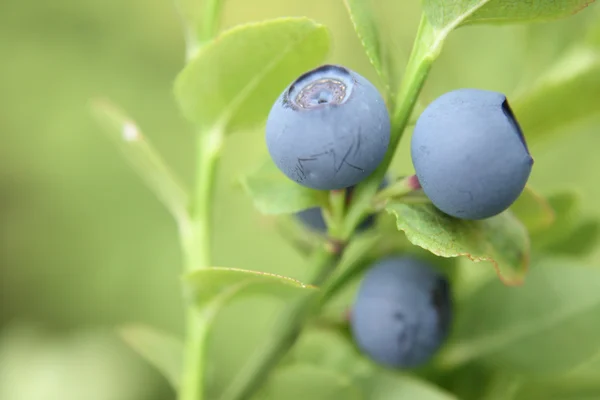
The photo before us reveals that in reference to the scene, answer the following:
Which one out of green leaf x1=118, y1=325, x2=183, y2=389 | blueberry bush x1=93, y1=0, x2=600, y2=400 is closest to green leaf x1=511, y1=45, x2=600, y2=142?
blueberry bush x1=93, y1=0, x2=600, y2=400

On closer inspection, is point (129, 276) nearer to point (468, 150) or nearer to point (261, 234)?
point (261, 234)

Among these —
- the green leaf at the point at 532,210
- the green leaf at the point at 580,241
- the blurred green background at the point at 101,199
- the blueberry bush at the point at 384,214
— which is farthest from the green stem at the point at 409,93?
the blurred green background at the point at 101,199

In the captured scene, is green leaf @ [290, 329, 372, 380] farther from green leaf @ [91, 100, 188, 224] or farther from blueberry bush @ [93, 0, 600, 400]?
green leaf @ [91, 100, 188, 224]

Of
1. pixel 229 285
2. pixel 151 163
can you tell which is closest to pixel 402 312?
pixel 229 285

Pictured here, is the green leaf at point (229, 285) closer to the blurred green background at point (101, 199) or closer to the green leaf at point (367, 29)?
the green leaf at point (367, 29)

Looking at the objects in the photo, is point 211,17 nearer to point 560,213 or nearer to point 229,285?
point 229,285

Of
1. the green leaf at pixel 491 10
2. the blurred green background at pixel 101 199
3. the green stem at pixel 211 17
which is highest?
the green stem at pixel 211 17

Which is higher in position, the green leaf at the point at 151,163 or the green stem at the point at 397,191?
the green leaf at the point at 151,163
